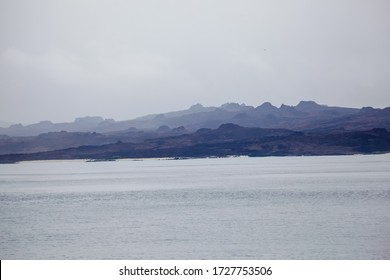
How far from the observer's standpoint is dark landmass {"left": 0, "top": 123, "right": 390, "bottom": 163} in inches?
6767

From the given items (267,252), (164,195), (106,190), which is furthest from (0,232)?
(106,190)

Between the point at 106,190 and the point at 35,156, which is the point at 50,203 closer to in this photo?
the point at 106,190

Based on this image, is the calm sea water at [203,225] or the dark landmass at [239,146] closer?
the calm sea water at [203,225]

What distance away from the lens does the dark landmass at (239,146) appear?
17188cm

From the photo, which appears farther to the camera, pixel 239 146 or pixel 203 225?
pixel 239 146

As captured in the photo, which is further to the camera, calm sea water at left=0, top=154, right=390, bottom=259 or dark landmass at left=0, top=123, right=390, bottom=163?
dark landmass at left=0, top=123, right=390, bottom=163

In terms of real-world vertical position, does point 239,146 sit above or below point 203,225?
above

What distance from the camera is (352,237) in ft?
107

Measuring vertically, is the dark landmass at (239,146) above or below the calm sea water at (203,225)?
above

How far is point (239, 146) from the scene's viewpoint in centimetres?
18362

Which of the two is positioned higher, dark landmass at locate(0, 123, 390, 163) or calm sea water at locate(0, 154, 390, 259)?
dark landmass at locate(0, 123, 390, 163)

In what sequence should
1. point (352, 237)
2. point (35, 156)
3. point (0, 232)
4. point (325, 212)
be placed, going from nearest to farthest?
point (352, 237) → point (0, 232) → point (325, 212) → point (35, 156)
